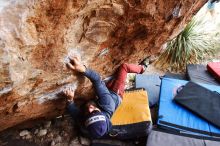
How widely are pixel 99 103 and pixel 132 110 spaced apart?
86 cm

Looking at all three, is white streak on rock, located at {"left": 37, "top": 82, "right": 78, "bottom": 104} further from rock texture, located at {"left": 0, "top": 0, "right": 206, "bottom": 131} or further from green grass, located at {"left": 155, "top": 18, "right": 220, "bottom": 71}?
green grass, located at {"left": 155, "top": 18, "right": 220, "bottom": 71}

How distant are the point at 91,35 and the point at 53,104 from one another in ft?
3.30

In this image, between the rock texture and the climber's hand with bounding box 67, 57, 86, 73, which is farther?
the climber's hand with bounding box 67, 57, 86, 73

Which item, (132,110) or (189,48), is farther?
(189,48)

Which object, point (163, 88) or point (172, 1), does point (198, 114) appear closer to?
point (163, 88)

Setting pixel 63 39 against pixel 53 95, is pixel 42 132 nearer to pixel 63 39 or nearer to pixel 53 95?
pixel 53 95

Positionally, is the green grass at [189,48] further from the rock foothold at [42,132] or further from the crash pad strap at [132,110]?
the rock foothold at [42,132]

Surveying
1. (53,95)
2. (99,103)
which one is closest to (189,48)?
(99,103)

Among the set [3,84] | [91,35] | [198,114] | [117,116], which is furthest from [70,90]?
[198,114]

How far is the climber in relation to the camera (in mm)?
3424

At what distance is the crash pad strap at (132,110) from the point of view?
4.32 meters

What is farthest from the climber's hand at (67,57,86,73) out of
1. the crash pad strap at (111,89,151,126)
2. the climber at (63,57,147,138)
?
the crash pad strap at (111,89,151,126)

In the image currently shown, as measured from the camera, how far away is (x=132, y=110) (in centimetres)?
449

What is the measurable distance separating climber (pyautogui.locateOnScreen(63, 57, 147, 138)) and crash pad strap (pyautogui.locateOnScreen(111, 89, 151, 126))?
306 millimetres
